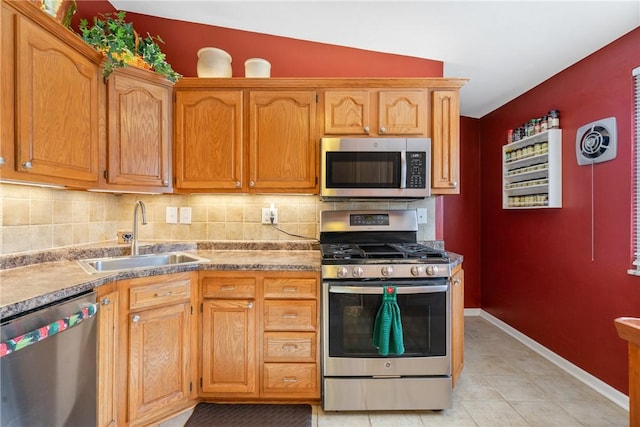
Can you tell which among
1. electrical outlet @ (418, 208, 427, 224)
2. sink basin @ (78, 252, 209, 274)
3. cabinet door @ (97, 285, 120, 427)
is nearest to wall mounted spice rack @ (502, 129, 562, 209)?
electrical outlet @ (418, 208, 427, 224)

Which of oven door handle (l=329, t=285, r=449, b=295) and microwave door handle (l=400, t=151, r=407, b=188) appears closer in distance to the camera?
oven door handle (l=329, t=285, r=449, b=295)

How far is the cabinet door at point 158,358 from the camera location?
1.64 meters

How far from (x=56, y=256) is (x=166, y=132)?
1038mm

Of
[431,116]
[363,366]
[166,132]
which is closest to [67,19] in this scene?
[166,132]

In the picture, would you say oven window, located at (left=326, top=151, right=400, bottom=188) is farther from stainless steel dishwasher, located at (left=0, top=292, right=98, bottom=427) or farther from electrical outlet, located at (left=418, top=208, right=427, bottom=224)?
stainless steel dishwasher, located at (left=0, top=292, right=98, bottom=427)

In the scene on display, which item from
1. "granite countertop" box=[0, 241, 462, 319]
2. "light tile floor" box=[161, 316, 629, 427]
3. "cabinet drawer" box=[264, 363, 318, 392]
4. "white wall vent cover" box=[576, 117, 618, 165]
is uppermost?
"white wall vent cover" box=[576, 117, 618, 165]

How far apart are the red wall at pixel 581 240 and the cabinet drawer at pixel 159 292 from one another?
2826mm

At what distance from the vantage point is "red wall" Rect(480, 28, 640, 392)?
198 cm

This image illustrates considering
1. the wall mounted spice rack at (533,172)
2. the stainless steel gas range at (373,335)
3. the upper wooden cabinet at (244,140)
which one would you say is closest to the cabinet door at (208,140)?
the upper wooden cabinet at (244,140)

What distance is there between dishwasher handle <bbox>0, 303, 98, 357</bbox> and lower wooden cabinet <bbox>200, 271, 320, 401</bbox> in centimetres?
62

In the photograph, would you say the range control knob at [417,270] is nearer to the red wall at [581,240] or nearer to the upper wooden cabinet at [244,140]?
the upper wooden cabinet at [244,140]

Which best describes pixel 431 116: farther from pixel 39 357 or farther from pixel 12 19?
pixel 39 357

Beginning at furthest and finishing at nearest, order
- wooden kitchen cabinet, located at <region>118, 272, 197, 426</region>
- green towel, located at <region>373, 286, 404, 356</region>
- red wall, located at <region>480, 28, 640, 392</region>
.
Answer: red wall, located at <region>480, 28, 640, 392</region> → green towel, located at <region>373, 286, 404, 356</region> → wooden kitchen cabinet, located at <region>118, 272, 197, 426</region>

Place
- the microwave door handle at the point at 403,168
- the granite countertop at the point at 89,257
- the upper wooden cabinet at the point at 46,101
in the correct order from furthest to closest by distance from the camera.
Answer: the microwave door handle at the point at 403,168
the upper wooden cabinet at the point at 46,101
the granite countertop at the point at 89,257
